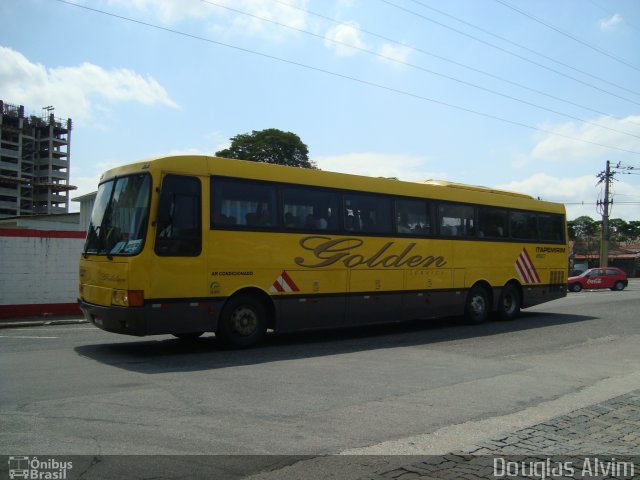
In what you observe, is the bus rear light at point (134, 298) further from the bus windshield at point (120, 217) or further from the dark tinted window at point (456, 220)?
the dark tinted window at point (456, 220)

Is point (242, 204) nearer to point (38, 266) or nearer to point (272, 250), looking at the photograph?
point (272, 250)

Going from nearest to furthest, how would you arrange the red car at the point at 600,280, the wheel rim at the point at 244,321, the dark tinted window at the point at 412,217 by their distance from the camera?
the wheel rim at the point at 244,321 < the dark tinted window at the point at 412,217 < the red car at the point at 600,280

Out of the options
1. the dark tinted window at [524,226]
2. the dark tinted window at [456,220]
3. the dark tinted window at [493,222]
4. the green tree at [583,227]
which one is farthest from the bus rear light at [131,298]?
the green tree at [583,227]

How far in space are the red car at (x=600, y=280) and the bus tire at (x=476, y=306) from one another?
24432mm

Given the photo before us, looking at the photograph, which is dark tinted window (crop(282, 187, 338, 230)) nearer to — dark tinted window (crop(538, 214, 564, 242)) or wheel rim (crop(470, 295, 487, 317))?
wheel rim (crop(470, 295, 487, 317))

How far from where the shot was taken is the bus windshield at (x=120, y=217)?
9266 mm

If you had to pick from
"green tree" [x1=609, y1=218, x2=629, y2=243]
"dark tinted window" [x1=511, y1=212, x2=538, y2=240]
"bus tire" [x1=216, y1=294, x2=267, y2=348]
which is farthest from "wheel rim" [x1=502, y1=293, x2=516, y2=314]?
"green tree" [x1=609, y1=218, x2=629, y2=243]

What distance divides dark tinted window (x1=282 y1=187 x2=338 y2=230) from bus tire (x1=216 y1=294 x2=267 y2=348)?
1.68 m

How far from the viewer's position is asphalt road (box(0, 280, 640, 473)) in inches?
205

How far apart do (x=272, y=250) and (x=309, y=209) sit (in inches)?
50.4

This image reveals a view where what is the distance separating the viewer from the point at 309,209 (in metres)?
11.4

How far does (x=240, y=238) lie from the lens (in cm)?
1023

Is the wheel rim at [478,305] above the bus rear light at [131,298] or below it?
below

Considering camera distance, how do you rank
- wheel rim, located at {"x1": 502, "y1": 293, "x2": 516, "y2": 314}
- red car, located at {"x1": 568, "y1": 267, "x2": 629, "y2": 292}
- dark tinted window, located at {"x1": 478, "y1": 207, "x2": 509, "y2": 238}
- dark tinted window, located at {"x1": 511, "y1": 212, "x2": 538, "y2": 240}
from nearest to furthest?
1. dark tinted window, located at {"x1": 478, "y1": 207, "x2": 509, "y2": 238}
2. wheel rim, located at {"x1": 502, "y1": 293, "x2": 516, "y2": 314}
3. dark tinted window, located at {"x1": 511, "y1": 212, "x2": 538, "y2": 240}
4. red car, located at {"x1": 568, "y1": 267, "x2": 629, "y2": 292}
